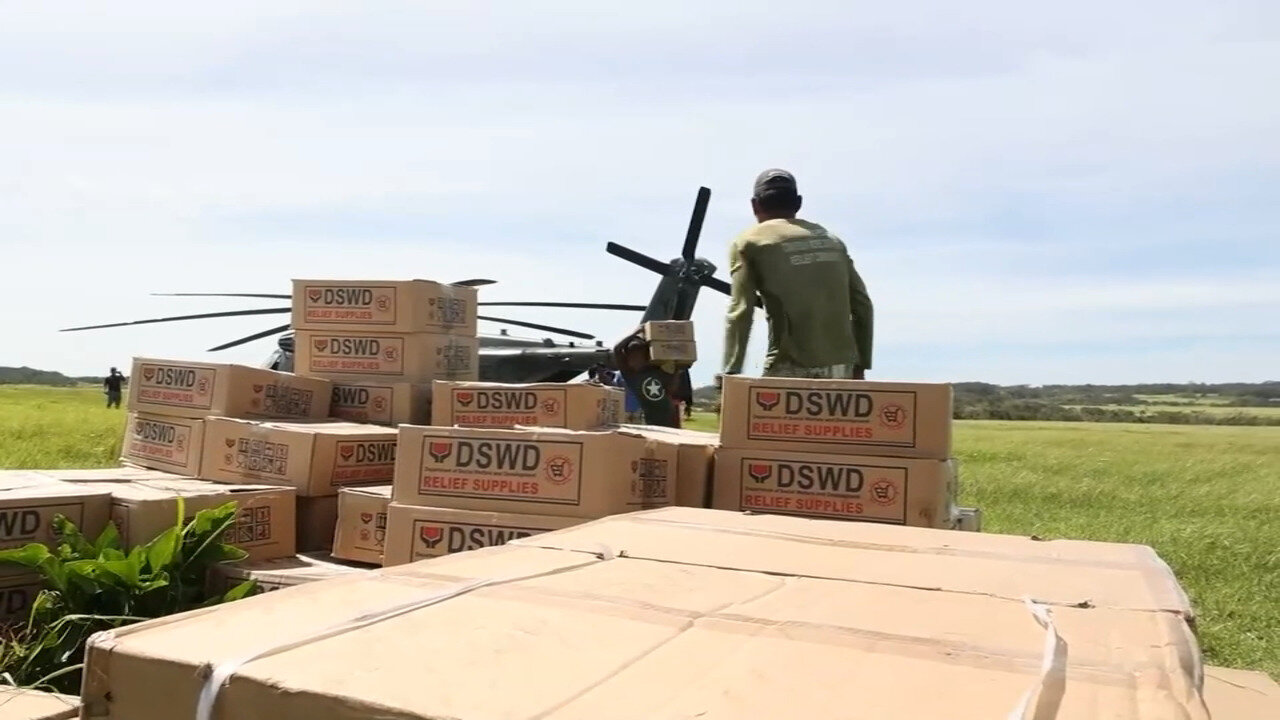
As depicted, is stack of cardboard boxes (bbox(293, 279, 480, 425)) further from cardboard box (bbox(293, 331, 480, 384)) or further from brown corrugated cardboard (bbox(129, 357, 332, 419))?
brown corrugated cardboard (bbox(129, 357, 332, 419))

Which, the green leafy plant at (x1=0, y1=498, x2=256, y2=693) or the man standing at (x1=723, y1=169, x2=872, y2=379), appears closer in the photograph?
the green leafy plant at (x1=0, y1=498, x2=256, y2=693)

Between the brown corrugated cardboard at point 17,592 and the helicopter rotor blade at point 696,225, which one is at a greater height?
the helicopter rotor blade at point 696,225

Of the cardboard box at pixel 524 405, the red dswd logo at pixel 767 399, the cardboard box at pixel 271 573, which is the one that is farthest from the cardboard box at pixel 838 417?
the cardboard box at pixel 271 573

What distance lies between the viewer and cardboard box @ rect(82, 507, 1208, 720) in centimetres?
A: 108

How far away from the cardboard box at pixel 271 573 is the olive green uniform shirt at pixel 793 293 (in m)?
1.59

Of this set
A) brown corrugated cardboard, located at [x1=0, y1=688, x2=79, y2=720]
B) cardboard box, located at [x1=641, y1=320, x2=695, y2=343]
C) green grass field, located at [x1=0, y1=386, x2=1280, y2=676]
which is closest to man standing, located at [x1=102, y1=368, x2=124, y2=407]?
green grass field, located at [x1=0, y1=386, x2=1280, y2=676]

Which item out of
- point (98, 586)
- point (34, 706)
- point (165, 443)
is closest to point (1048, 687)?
point (34, 706)

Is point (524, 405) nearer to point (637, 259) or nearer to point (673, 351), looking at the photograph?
point (673, 351)

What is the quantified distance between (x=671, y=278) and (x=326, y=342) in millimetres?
8555

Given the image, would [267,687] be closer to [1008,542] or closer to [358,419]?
[1008,542]

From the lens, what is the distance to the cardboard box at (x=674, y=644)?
108cm

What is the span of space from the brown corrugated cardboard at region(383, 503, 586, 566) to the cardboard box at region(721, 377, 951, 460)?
647 millimetres

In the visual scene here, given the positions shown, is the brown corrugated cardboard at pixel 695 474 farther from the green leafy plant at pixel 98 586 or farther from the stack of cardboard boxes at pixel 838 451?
the green leafy plant at pixel 98 586

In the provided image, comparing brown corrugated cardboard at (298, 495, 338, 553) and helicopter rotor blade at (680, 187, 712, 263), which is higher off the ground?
helicopter rotor blade at (680, 187, 712, 263)
